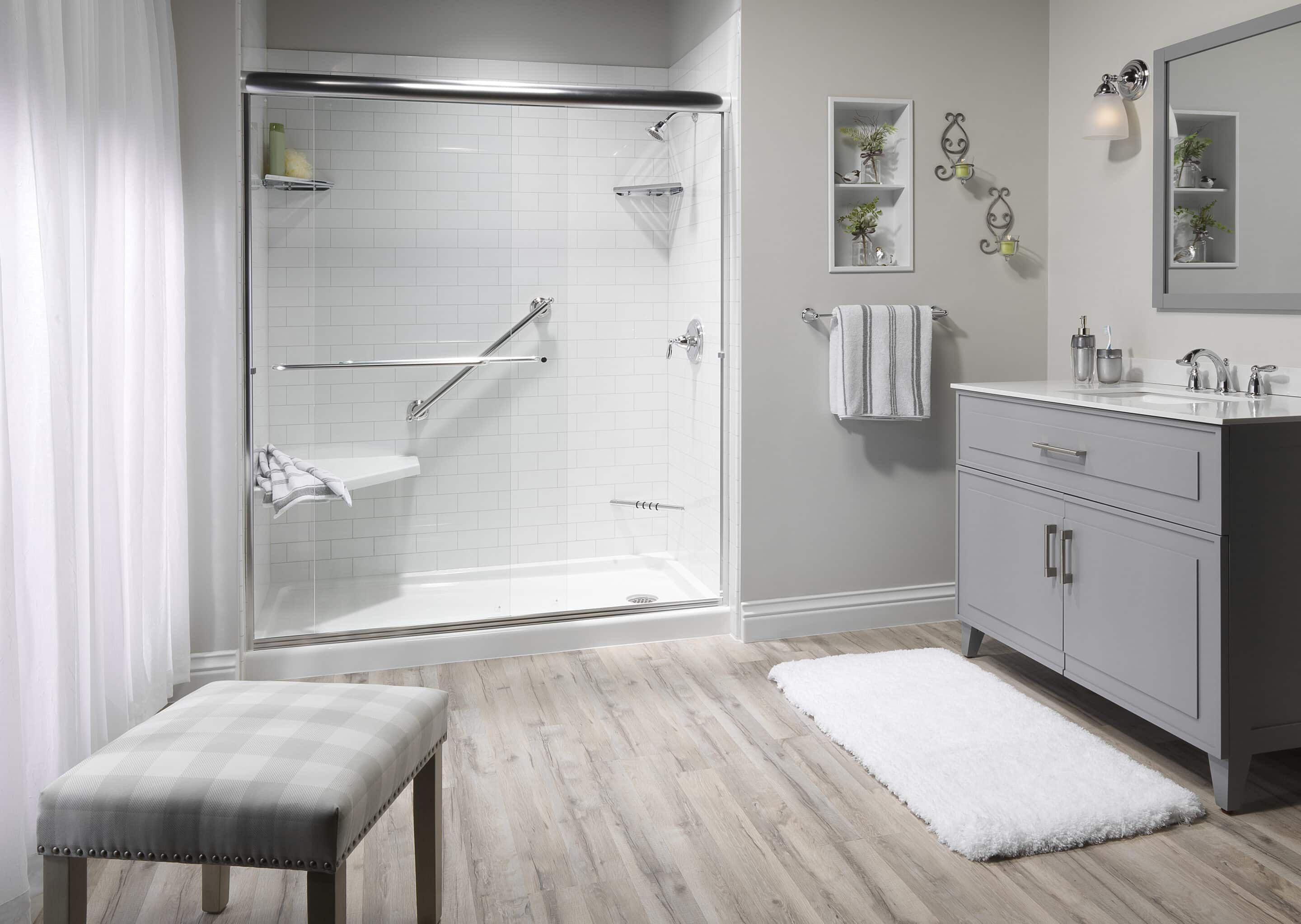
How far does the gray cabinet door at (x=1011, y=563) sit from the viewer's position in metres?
2.87

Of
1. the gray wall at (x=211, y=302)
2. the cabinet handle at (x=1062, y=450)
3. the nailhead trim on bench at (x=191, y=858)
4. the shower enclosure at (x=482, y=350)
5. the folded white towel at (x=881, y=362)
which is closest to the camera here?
the nailhead trim on bench at (x=191, y=858)

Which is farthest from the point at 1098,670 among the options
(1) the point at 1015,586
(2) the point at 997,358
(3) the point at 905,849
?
(2) the point at 997,358

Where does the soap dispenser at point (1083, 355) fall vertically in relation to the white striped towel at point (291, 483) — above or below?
above

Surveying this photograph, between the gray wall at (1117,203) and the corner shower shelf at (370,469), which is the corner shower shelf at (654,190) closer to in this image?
the corner shower shelf at (370,469)

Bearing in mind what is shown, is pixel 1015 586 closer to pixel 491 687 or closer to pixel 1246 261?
pixel 1246 261

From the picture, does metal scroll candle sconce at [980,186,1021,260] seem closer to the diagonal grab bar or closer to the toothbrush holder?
the toothbrush holder

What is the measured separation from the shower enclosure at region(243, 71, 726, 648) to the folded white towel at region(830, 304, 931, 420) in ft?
1.54

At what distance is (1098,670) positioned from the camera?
2689 millimetres

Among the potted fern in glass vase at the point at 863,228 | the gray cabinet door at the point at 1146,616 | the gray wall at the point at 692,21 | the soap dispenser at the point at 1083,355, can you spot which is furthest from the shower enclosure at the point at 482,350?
the gray cabinet door at the point at 1146,616

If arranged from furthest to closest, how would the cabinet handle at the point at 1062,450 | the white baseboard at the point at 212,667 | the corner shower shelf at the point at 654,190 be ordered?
1. the corner shower shelf at the point at 654,190
2. the white baseboard at the point at 212,667
3. the cabinet handle at the point at 1062,450

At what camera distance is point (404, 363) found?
133 inches

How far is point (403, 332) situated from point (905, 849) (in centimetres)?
223

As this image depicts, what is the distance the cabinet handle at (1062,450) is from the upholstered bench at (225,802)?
6.50ft

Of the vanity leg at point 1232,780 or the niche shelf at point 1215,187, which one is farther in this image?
the niche shelf at point 1215,187
